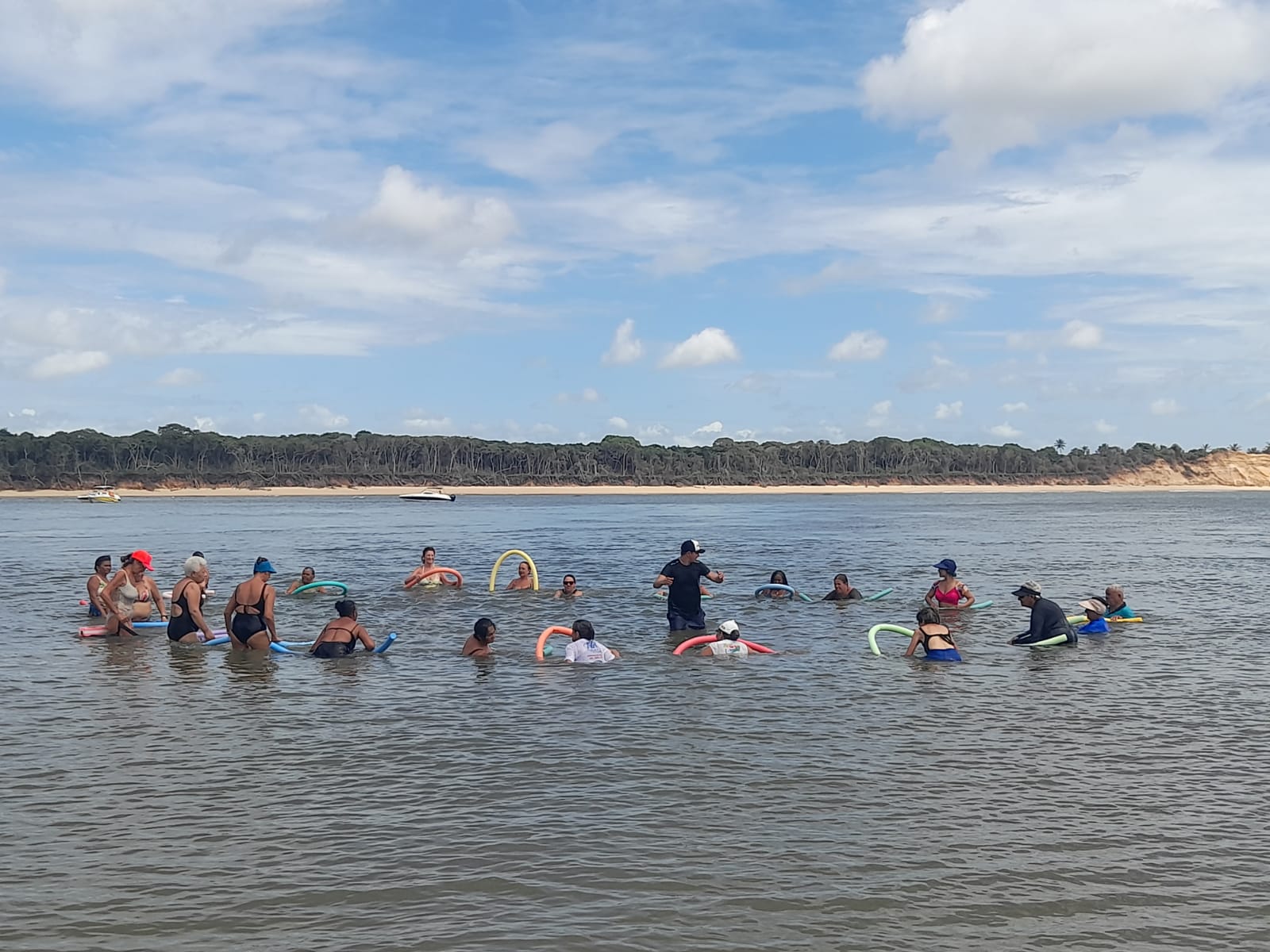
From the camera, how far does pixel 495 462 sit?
15688 centimetres

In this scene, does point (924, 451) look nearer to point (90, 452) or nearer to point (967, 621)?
point (90, 452)

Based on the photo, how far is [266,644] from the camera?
1816 cm

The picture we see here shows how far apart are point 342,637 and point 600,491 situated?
131 meters

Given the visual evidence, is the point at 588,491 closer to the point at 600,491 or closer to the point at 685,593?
the point at 600,491

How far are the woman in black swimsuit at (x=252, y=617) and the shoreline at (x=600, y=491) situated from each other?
120m

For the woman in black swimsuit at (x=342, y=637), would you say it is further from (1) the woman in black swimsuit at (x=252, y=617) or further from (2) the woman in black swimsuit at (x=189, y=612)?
(2) the woman in black swimsuit at (x=189, y=612)

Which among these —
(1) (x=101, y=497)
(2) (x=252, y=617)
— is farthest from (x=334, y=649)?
(1) (x=101, y=497)

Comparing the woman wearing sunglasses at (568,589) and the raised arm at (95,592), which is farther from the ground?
the raised arm at (95,592)

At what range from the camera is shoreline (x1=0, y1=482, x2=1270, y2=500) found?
133 m

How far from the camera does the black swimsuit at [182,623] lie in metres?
19.1

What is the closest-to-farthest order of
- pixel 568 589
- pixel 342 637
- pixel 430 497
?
pixel 342 637, pixel 568 589, pixel 430 497

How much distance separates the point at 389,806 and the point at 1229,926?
22.0 feet

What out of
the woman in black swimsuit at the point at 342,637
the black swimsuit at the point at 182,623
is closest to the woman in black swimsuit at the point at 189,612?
the black swimsuit at the point at 182,623

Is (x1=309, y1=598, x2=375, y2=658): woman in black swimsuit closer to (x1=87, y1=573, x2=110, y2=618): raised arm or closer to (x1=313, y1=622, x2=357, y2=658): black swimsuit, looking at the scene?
(x1=313, y1=622, x2=357, y2=658): black swimsuit
